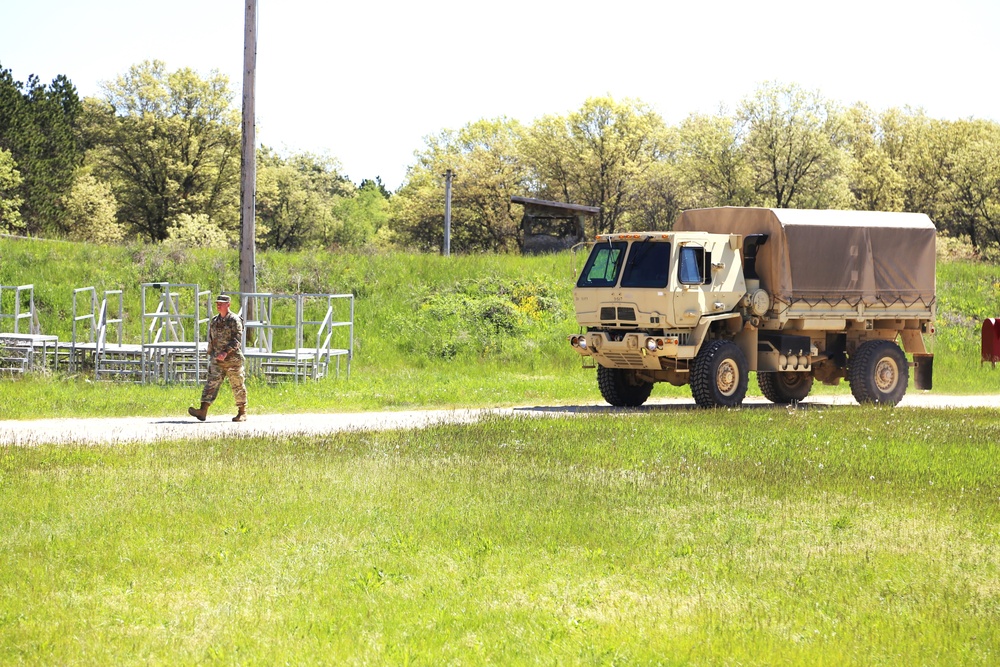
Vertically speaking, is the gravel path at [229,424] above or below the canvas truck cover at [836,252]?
below

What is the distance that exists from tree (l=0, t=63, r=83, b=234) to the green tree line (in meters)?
0.08

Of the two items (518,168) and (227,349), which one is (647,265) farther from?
(518,168)

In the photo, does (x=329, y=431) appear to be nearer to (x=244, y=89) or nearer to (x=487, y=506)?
(x=487, y=506)

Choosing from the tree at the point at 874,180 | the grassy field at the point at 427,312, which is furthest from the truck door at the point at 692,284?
the tree at the point at 874,180

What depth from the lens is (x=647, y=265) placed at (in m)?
21.5

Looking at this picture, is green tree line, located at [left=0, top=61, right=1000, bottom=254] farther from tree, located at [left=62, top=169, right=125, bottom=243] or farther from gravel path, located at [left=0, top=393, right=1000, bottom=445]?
gravel path, located at [left=0, top=393, right=1000, bottom=445]

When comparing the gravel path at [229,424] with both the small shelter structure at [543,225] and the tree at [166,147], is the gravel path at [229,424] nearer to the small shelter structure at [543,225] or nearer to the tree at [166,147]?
the small shelter structure at [543,225]

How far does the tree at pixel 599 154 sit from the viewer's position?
256 ft

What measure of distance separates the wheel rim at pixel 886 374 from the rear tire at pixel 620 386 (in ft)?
14.6

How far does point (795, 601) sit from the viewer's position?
8.16 m

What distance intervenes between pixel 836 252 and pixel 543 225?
29280mm

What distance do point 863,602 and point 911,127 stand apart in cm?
8406

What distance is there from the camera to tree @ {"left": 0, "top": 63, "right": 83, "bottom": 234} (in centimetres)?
7038

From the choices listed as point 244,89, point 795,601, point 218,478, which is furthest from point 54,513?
point 244,89
